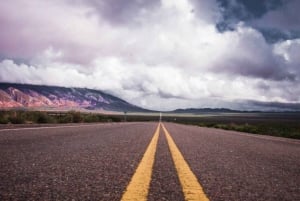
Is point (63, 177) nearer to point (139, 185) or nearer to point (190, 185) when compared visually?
point (139, 185)

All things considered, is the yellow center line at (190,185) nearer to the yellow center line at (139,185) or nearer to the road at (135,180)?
the road at (135,180)

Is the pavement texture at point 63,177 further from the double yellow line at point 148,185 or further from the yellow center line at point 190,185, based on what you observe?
the yellow center line at point 190,185

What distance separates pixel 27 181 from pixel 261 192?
80.4 inches

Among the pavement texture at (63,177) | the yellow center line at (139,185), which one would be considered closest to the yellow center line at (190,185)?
the yellow center line at (139,185)

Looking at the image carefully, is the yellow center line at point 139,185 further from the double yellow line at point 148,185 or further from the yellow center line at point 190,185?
the yellow center line at point 190,185

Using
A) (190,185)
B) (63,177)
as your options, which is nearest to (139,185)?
(190,185)

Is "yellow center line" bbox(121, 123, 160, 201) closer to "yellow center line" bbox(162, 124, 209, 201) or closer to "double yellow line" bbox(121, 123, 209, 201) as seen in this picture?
"double yellow line" bbox(121, 123, 209, 201)

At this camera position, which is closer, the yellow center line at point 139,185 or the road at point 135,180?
the yellow center line at point 139,185

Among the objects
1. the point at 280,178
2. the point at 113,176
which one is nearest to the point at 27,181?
the point at 113,176

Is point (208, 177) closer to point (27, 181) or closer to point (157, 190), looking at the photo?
point (157, 190)

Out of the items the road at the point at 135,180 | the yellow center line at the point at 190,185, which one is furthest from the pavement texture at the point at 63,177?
the yellow center line at the point at 190,185

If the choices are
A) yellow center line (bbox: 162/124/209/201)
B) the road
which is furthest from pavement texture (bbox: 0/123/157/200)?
yellow center line (bbox: 162/124/209/201)

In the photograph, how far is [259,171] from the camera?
3.93 meters

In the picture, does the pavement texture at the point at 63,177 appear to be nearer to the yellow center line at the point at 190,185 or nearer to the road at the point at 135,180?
the road at the point at 135,180
